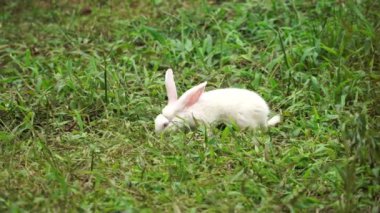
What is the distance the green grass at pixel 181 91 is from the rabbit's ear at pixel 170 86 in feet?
0.80

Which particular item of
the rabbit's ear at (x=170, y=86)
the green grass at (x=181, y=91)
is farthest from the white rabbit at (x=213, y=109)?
the green grass at (x=181, y=91)

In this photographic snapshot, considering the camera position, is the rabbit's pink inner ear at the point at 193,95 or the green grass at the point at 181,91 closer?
the green grass at the point at 181,91

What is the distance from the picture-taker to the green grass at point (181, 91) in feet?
14.1

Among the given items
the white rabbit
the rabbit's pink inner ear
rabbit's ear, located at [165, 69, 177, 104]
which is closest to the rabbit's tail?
the white rabbit

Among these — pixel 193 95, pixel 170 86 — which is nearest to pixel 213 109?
pixel 193 95

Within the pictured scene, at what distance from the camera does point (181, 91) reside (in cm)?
595

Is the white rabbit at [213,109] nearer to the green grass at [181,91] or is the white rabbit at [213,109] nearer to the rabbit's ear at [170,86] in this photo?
the rabbit's ear at [170,86]

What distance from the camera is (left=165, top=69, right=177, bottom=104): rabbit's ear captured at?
5.32 meters

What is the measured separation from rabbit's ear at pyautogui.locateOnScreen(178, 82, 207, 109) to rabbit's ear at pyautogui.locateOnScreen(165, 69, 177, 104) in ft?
0.24

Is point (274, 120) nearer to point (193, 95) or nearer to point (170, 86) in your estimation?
point (193, 95)

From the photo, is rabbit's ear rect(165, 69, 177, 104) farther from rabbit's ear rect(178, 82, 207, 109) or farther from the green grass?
the green grass

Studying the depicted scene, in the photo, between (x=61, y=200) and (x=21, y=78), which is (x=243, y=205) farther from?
(x=21, y=78)

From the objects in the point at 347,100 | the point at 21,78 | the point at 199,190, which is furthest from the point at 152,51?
the point at 199,190

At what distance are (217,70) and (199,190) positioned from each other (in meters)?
2.03
